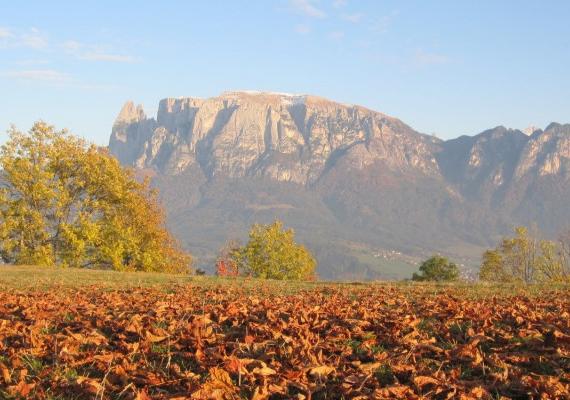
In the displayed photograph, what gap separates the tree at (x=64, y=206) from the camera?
5153cm

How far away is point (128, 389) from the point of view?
247 inches

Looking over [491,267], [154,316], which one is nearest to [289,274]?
[491,267]

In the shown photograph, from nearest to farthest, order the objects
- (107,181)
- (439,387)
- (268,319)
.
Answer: (439,387)
(268,319)
(107,181)

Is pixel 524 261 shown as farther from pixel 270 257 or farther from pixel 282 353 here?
pixel 282 353

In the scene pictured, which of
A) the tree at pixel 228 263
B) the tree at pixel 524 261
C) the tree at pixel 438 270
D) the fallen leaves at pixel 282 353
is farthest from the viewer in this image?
the tree at pixel 228 263

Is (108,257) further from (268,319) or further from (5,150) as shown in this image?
(268,319)

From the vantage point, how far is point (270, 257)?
8256cm

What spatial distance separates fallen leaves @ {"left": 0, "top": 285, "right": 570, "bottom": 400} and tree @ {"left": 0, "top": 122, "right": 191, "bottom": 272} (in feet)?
143

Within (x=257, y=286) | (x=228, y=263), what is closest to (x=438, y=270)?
(x=228, y=263)

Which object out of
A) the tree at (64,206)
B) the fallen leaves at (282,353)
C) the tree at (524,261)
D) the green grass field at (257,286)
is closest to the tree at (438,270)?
the tree at (524,261)

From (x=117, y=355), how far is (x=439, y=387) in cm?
398

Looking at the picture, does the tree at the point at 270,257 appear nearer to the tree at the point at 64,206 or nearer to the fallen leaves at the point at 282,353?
the tree at the point at 64,206

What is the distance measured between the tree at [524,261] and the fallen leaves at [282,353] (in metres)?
78.3

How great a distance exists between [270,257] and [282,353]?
248ft
